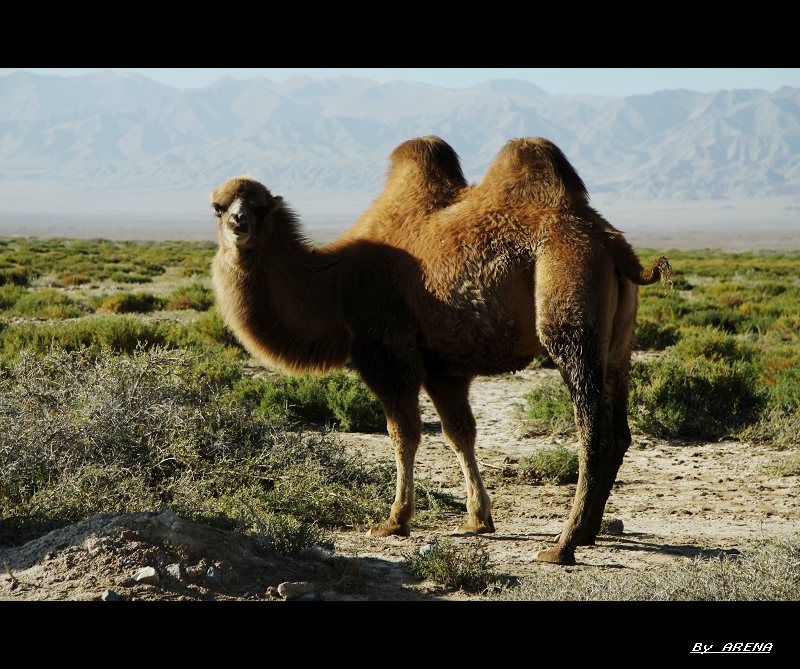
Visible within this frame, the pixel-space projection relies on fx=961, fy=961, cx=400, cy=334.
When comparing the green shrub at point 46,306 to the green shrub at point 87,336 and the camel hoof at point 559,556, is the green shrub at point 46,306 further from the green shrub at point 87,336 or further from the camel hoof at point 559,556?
the camel hoof at point 559,556

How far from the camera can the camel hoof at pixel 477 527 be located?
720cm

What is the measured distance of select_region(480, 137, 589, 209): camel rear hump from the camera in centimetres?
678

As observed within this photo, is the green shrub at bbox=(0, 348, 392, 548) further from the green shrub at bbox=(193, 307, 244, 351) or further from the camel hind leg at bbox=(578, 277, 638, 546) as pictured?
the green shrub at bbox=(193, 307, 244, 351)

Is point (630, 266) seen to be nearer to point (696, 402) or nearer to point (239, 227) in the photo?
point (239, 227)

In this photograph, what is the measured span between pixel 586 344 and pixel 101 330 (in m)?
9.13

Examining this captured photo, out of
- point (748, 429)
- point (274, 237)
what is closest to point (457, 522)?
point (274, 237)

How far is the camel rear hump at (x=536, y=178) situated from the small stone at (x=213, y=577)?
3.28m

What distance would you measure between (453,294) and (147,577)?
2.88 m

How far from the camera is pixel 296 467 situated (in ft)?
24.9

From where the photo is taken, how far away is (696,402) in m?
10.6

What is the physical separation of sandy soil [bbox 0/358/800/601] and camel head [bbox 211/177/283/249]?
89.2 inches

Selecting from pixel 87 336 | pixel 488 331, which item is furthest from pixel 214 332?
pixel 488 331

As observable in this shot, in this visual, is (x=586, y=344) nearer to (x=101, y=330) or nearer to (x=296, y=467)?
(x=296, y=467)
